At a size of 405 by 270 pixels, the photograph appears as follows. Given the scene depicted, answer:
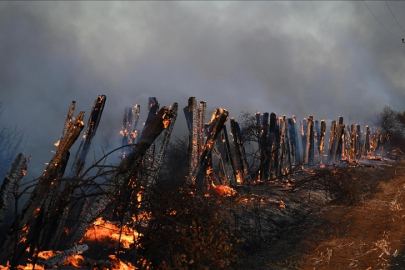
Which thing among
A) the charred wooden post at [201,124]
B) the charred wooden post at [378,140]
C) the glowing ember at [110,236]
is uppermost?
the charred wooden post at [378,140]

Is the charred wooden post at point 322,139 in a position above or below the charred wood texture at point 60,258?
above

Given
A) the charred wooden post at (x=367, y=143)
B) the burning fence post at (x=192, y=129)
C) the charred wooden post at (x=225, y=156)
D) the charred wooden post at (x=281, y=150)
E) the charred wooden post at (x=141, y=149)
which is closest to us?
the charred wooden post at (x=141, y=149)

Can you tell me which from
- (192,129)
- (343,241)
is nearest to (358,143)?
(192,129)

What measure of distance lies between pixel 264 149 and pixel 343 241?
5.36m

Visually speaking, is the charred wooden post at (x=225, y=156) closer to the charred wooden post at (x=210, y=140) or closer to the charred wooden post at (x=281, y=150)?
the charred wooden post at (x=210, y=140)

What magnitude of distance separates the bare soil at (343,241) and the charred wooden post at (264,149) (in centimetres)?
267

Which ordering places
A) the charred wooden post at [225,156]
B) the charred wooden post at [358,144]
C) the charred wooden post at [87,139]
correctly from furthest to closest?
the charred wooden post at [358,144]
the charred wooden post at [225,156]
the charred wooden post at [87,139]

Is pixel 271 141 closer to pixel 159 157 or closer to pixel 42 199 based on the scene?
pixel 159 157

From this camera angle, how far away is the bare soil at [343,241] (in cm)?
387

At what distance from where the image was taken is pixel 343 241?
4613mm

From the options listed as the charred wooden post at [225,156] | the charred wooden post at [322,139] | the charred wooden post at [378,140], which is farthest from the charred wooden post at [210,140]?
the charred wooden post at [378,140]

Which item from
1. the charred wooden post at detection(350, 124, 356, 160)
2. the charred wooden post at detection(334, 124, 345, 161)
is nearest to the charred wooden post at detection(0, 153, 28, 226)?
the charred wooden post at detection(334, 124, 345, 161)

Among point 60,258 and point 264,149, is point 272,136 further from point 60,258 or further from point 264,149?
point 60,258

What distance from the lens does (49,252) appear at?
143 inches
